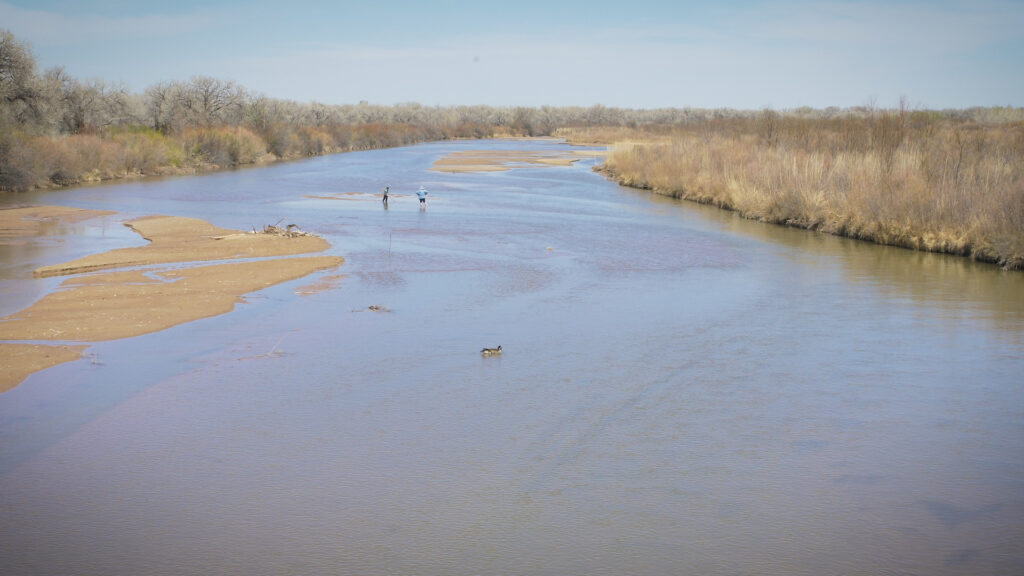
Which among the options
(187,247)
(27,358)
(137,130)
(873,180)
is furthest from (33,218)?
(137,130)

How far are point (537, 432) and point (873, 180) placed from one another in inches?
578

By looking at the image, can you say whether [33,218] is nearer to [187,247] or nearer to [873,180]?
[187,247]

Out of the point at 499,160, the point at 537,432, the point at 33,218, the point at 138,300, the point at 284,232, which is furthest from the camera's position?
the point at 499,160

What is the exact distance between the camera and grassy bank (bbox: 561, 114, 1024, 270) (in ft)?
52.7

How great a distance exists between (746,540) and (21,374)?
7.03 meters

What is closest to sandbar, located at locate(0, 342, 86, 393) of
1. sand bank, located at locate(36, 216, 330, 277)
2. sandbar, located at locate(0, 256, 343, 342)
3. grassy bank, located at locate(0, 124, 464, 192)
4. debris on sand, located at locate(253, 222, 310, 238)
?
sandbar, located at locate(0, 256, 343, 342)

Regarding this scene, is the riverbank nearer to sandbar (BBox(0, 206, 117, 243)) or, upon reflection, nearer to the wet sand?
sandbar (BBox(0, 206, 117, 243))

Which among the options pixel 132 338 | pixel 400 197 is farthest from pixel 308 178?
pixel 132 338

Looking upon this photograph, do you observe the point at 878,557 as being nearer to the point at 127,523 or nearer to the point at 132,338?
the point at 127,523

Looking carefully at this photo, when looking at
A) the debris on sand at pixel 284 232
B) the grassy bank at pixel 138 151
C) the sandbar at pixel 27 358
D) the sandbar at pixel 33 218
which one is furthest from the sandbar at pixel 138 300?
the grassy bank at pixel 138 151

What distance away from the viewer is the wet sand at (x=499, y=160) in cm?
4175

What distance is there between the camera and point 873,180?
19.1m

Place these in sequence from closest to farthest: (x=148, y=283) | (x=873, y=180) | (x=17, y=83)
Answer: (x=148, y=283)
(x=873, y=180)
(x=17, y=83)

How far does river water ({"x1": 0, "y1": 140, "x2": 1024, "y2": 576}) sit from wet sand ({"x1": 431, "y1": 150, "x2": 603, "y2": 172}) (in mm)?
27926
